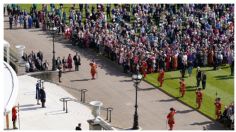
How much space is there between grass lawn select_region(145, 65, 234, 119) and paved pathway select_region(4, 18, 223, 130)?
2.01 feet

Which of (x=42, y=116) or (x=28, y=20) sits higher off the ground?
(x=28, y=20)

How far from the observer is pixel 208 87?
4325cm

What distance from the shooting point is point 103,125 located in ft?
113

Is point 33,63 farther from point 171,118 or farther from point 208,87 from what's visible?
point 171,118

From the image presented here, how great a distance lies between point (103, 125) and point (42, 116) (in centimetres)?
519

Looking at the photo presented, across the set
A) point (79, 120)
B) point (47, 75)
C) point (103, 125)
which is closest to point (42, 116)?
point (79, 120)

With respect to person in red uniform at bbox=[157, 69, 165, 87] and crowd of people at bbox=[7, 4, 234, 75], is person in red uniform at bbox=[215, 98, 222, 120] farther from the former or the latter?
crowd of people at bbox=[7, 4, 234, 75]

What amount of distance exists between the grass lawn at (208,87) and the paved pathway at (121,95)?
2.01ft

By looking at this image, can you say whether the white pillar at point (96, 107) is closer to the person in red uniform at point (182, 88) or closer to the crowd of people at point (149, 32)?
the crowd of people at point (149, 32)

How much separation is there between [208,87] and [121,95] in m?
5.12

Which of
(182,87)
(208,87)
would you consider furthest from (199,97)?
(208,87)

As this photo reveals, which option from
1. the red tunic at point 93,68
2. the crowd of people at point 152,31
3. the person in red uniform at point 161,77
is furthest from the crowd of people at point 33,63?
the person in red uniform at point 161,77

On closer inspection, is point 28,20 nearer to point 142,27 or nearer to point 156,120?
point 142,27

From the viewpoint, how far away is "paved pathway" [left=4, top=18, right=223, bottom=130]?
1489 inches
